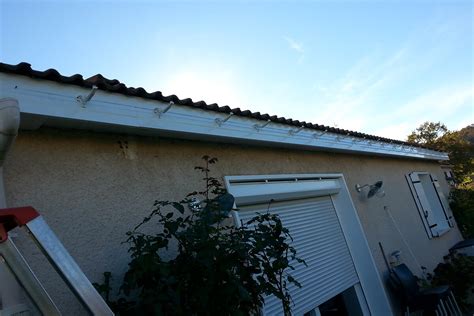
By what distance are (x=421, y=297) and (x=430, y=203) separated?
6.38 m

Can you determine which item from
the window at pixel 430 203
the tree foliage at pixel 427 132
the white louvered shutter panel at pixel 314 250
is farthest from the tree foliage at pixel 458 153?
the white louvered shutter panel at pixel 314 250

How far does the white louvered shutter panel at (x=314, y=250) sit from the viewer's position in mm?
4809

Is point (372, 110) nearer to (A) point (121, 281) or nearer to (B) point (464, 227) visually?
(B) point (464, 227)

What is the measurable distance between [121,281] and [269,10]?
523 centimetres

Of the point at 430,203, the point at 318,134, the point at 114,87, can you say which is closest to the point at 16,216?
the point at 114,87

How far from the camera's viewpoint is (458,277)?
8023 mm

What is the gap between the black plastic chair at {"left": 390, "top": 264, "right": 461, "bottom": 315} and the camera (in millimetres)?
6352

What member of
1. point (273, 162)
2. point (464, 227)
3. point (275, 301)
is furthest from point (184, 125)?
point (464, 227)

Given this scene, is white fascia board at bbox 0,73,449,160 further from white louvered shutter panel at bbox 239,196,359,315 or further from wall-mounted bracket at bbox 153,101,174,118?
white louvered shutter panel at bbox 239,196,359,315

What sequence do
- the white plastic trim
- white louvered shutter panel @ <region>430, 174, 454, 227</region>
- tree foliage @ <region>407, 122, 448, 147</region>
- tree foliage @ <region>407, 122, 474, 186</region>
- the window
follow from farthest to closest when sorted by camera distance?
1. tree foliage @ <region>407, 122, 448, 147</region>
2. tree foliage @ <region>407, 122, 474, 186</region>
3. white louvered shutter panel @ <region>430, 174, 454, 227</region>
4. the window
5. the white plastic trim

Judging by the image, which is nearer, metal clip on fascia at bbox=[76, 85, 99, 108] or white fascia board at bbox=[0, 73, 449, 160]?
white fascia board at bbox=[0, 73, 449, 160]

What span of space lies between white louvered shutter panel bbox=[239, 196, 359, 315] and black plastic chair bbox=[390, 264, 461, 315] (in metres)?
1.02

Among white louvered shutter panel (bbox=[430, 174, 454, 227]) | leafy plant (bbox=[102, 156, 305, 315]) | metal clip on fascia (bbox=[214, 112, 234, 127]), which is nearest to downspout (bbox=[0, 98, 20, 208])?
leafy plant (bbox=[102, 156, 305, 315])

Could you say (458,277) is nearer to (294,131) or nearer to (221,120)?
(294,131)
